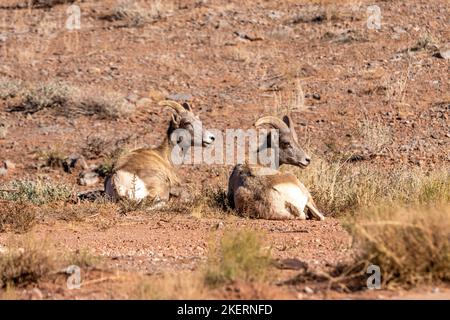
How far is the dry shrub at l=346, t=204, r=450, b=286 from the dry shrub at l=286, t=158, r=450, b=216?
170 inches

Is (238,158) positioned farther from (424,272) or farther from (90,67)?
(424,272)

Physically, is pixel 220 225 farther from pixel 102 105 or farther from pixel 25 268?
pixel 102 105

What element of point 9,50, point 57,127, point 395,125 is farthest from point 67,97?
point 395,125

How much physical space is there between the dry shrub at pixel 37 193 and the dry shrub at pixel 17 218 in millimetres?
1569

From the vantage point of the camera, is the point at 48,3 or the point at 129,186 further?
the point at 48,3

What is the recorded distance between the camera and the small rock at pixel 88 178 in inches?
616

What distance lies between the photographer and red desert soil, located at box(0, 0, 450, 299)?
50.3 ft

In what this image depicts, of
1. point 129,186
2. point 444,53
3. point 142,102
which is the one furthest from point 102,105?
point 444,53

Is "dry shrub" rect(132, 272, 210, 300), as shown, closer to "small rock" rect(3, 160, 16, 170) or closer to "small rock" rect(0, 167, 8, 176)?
"small rock" rect(0, 167, 8, 176)

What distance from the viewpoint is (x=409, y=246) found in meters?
6.78

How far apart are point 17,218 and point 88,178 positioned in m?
4.68

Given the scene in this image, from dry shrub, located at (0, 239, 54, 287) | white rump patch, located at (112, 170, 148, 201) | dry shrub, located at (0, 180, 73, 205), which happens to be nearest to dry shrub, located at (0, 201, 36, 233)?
white rump patch, located at (112, 170, 148, 201)

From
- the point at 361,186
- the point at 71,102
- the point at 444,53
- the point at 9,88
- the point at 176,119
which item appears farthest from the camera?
the point at 9,88
